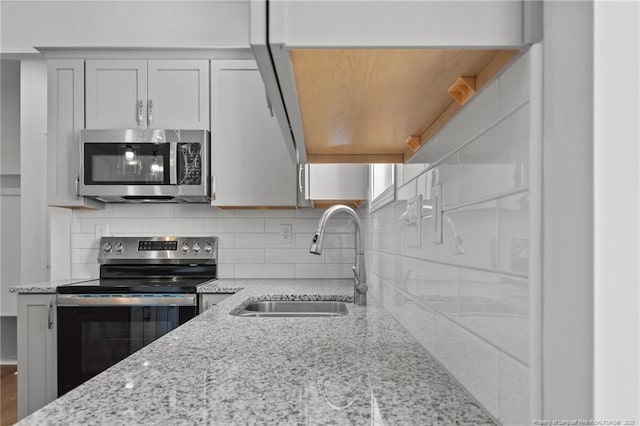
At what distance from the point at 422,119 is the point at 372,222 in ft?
3.91

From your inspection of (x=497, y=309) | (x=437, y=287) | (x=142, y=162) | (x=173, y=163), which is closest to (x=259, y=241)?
(x=173, y=163)

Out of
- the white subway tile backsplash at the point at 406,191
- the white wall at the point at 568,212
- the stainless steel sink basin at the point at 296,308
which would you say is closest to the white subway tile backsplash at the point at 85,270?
the stainless steel sink basin at the point at 296,308

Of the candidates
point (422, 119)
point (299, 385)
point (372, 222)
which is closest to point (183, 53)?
point (372, 222)

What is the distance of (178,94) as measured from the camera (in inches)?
110

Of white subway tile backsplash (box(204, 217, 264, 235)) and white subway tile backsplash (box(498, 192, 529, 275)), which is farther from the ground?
white subway tile backsplash (box(498, 192, 529, 275))

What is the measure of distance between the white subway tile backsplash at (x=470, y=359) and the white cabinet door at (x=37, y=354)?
90.7 inches

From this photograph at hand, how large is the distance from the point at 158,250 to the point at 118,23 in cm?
142

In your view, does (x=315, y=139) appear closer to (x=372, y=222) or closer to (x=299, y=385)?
(x=299, y=385)

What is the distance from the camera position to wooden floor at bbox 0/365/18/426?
2859 mm

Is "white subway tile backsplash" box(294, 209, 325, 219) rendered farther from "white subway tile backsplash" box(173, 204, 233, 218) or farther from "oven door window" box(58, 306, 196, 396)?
"oven door window" box(58, 306, 196, 396)

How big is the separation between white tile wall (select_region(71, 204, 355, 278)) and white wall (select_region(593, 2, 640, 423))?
104 inches

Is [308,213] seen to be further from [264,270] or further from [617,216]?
[617,216]

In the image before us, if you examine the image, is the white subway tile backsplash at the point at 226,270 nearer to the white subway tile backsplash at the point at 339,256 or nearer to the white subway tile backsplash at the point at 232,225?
A: the white subway tile backsplash at the point at 232,225

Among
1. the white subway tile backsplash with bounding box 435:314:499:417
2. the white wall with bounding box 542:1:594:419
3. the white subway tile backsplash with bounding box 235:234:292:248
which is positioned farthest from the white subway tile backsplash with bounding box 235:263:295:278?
the white wall with bounding box 542:1:594:419
